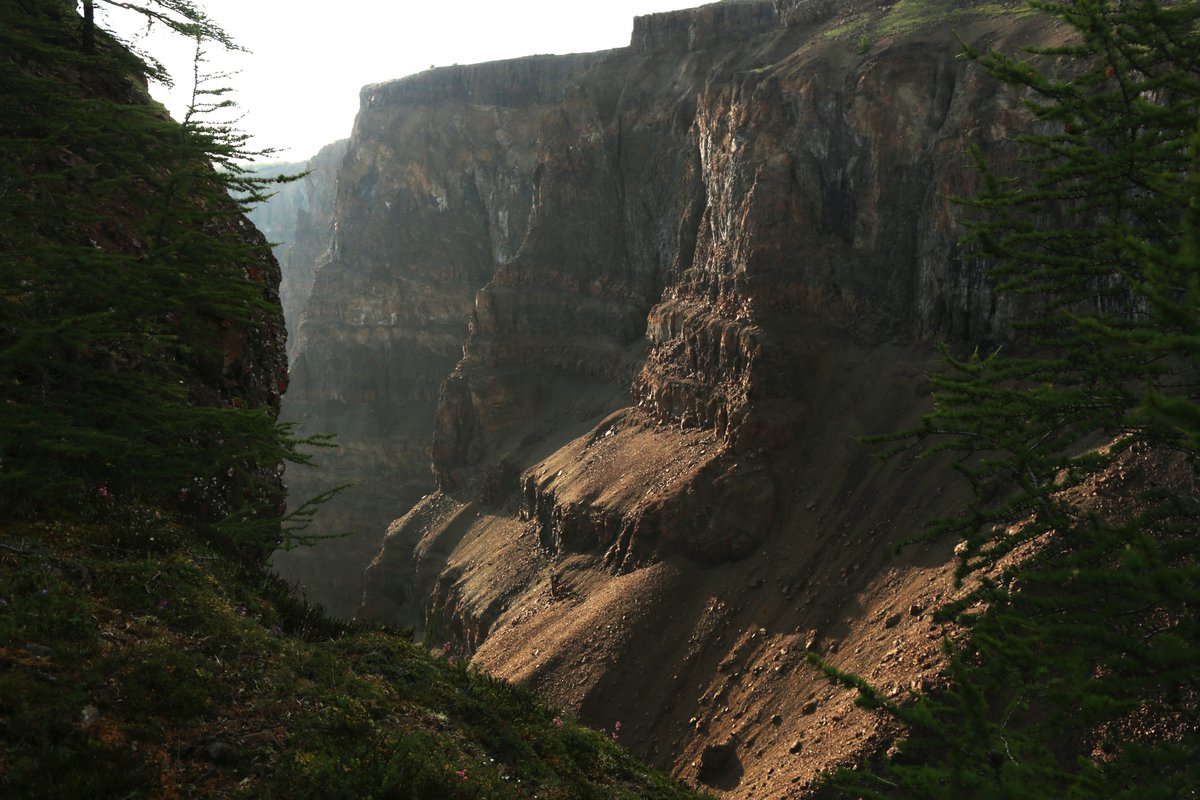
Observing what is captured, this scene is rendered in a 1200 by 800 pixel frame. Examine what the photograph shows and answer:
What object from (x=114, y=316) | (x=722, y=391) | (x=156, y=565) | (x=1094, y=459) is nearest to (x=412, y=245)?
(x=722, y=391)

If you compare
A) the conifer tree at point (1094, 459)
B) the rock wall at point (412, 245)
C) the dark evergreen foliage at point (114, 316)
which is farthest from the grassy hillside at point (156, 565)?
the rock wall at point (412, 245)

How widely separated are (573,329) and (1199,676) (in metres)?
73.1

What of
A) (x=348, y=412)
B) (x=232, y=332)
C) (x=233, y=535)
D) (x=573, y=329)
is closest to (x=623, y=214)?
(x=573, y=329)

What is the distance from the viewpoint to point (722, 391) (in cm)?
4859

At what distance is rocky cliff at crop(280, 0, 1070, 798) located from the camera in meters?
35.5

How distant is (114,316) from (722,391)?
125 feet

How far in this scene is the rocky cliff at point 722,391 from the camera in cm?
3553

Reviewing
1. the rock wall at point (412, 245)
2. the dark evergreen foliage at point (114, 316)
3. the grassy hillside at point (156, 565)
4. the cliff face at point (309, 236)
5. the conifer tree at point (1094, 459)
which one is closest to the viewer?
the conifer tree at point (1094, 459)

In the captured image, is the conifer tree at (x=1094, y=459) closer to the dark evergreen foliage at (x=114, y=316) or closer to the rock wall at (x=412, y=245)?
the dark evergreen foliage at (x=114, y=316)

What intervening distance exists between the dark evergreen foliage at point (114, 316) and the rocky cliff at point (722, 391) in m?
4.69

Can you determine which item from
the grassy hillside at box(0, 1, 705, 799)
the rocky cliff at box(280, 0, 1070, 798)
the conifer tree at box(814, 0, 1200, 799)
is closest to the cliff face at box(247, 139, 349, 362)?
the rocky cliff at box(280, 0, 1070, 798)

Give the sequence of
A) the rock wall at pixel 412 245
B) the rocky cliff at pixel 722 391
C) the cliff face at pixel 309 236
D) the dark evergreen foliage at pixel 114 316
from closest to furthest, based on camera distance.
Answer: the dark evergreen foliage at pixel 114 316
the rocky cliff at pixel 722 391
the rock wall at pixel 412 245
the cliff face at pixel 309 236

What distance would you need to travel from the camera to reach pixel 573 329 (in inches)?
3152

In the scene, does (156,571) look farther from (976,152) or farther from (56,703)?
(976,152)
